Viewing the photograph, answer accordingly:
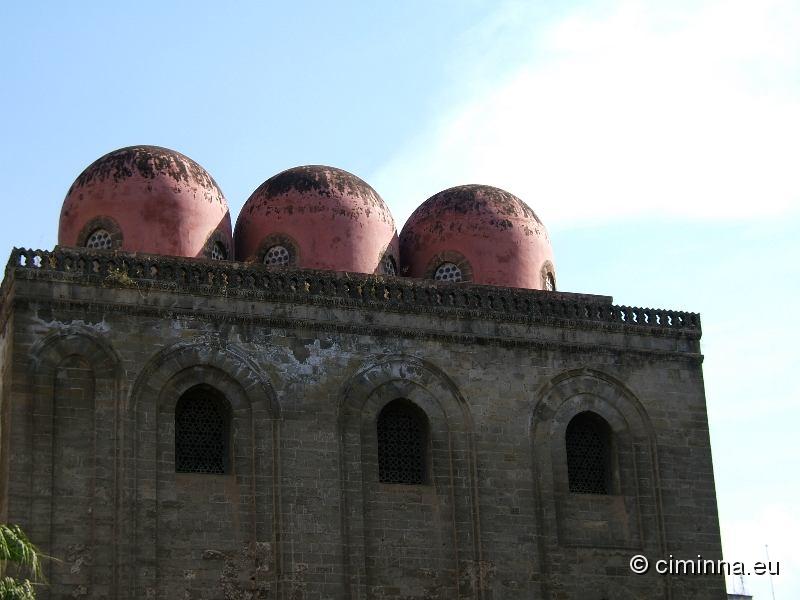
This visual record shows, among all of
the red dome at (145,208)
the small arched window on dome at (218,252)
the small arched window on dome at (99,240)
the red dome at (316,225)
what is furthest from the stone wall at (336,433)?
the small arched window on dome at (99,240)

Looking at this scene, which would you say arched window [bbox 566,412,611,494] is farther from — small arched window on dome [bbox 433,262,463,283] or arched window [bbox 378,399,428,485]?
small arched window on dome [bbox 433,262,463,283]

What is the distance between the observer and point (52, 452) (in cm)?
2125

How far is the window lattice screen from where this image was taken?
73.4ft

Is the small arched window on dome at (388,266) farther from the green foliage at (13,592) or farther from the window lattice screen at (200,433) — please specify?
the green foliage at (13,592)

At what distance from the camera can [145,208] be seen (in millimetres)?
24672

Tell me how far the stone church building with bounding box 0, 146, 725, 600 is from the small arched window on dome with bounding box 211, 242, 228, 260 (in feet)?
0.10

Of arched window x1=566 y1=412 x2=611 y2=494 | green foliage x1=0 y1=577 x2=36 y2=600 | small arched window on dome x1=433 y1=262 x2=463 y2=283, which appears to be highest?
small arched window on dome x1=433 y1=262 x2=463 y2=283

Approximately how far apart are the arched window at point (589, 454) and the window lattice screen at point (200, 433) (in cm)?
549

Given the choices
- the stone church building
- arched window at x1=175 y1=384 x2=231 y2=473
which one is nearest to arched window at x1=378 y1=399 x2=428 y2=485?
the stone church building

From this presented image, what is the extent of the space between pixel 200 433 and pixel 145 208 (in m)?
4.05

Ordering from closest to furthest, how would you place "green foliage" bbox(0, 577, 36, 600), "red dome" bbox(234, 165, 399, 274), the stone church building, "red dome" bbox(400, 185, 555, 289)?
"green foliage" bbox(0, 577, 36, 600) < the stone church building < "red dome" bbox(234, 165, 399, 274) < "red dome" bbox(400, 185, 555, 289)

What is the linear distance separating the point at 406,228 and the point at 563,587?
7030 millimetres

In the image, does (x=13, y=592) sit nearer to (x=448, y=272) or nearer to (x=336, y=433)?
(x=336, y=433)

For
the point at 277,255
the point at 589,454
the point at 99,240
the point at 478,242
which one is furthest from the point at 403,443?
the point at 99,240
